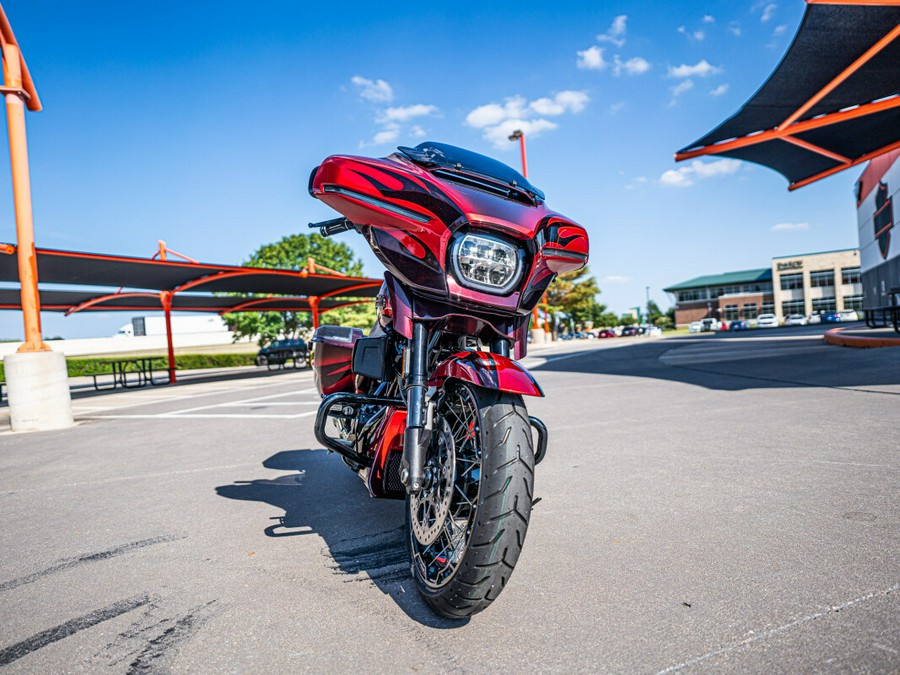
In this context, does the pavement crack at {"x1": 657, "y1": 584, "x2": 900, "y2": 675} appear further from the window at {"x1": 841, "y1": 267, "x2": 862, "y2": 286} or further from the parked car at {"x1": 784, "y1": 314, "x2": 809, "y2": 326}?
the window at {"x1": 841, "y1": 267, "x2": 862, "y2": 286}

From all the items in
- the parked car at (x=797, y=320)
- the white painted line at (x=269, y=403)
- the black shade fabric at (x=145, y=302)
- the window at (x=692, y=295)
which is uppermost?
the window at (x=692, y=295)

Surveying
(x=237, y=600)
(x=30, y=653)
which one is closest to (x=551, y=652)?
(x=237, y=600)

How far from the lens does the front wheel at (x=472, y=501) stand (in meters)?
1.98

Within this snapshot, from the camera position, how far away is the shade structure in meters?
9.83

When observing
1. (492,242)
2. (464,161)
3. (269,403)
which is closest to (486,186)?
(464,161)

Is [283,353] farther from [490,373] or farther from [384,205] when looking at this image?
[490,373]

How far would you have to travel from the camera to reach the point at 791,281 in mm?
78375

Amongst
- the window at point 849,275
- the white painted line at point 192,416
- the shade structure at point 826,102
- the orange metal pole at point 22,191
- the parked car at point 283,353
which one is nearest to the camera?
the white painted line at point 192,416

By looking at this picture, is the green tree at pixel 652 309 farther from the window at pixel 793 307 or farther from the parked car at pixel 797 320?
the parked car at pixel 797 320

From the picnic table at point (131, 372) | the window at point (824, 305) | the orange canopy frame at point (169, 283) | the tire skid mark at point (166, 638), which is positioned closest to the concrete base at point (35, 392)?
the orange canopy frame at point (169, 283)

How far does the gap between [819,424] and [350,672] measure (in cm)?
514

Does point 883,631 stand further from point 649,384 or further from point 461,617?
point 649,384

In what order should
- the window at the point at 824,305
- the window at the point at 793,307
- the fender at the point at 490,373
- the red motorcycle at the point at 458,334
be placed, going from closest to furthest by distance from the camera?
the red motorcycle at the point at 458,334
the fender at the point at 490,373
the window at the point at 824,305
the window at the point at 793,307

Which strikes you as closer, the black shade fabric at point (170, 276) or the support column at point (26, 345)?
the support column at point (26, 345)
